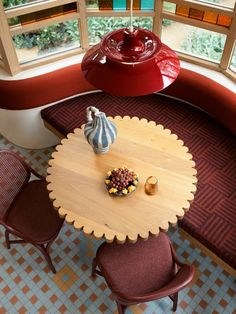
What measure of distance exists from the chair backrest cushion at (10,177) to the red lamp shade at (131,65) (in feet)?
4.80

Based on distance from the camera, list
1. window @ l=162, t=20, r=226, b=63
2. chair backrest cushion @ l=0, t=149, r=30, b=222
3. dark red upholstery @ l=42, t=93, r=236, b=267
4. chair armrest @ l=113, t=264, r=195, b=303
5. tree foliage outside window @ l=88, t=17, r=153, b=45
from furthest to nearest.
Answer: tree foliage outside window @ l=88, t=17, r=153, b=45
window @ l=162, t=20, r=226, b=63
chair backrest cushion @ l=0, t=149, r=30, b=222
dark red upholstery @ l=42, t=93, r=236, b=267
chair armrest @ l=113, t=264, r=195, b=303

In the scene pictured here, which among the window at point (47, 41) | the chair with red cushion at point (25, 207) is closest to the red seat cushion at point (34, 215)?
the chair with red cushion at point (25, 207)

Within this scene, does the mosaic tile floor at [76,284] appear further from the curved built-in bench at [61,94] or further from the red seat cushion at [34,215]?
the curved built-in bench at [61,94]

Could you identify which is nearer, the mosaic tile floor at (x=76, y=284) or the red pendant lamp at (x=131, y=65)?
the red pendant lamp at (x=131, y=65)

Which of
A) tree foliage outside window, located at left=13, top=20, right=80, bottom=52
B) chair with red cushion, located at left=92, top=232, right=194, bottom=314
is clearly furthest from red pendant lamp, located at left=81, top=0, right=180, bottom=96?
tree foliage outside window, located at left=13, top=20, right=80, bottom=52

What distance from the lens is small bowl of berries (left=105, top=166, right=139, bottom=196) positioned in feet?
7.90

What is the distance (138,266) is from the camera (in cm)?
243

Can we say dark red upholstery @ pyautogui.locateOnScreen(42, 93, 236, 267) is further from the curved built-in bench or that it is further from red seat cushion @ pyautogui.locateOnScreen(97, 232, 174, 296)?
red seat cushion @ pyautogui.locateOnScreen(97, 232, 174, 296)

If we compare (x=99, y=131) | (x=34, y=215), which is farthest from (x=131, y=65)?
(x=34, y=215)

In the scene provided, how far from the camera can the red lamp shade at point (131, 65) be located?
1515mm

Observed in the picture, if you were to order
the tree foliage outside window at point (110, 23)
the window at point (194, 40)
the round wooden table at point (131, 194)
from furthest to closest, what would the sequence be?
the tree foliage outside window at point (110, 23) → the window at point (194, 40) → the round wooden table at point (131, 194)

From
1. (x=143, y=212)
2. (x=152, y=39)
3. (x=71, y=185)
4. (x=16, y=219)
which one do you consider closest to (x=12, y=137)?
(x=16, y=219)

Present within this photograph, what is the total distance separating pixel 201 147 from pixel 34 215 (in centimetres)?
162

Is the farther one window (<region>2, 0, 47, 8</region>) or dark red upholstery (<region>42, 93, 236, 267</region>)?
window (<region>2, 0, 47, 8</region>)
